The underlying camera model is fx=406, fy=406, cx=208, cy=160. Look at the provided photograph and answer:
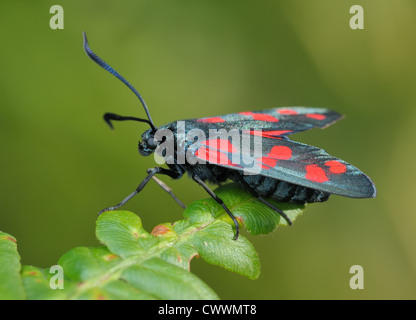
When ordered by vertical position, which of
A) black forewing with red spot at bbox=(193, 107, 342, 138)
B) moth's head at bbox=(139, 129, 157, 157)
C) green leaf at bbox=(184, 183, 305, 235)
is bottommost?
green leaf at bbox=(184, 183, 305, 235)

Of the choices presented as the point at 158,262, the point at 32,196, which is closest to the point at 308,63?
the point at 32,196

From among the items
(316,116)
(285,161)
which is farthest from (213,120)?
(316,116)

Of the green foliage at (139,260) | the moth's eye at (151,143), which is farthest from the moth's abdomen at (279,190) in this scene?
the moth's eye at (151,143)

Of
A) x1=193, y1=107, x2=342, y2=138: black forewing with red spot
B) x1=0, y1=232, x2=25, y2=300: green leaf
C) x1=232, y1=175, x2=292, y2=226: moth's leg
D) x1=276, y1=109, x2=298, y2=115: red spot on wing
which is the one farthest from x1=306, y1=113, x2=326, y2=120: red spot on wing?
x1=0, y1=232, x2=25, y2=300: green leaf

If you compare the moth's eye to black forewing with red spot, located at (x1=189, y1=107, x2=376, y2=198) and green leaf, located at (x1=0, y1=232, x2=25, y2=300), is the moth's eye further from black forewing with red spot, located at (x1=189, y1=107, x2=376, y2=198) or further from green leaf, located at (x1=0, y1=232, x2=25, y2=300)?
green leaf, located at (x1=0, y1=232, x2=25, y2=300)

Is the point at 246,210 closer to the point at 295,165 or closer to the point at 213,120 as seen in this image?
the point at 295,165

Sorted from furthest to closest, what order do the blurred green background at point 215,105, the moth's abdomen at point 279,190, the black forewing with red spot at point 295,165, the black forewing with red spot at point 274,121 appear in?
1. the blurred green background at point 215,105
2. the black forewing with red spot at point 274,121
3. the moth's abdomen at point 279,190
4. the black forewing with red spot at point 295,165

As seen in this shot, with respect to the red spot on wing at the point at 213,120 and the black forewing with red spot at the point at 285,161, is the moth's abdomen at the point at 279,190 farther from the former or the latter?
the red spot on wing at the point at 213,120

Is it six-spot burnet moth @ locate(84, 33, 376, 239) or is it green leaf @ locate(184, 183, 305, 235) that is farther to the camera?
six-spot burnet moth @ locate(84, 33, 376, 239)
